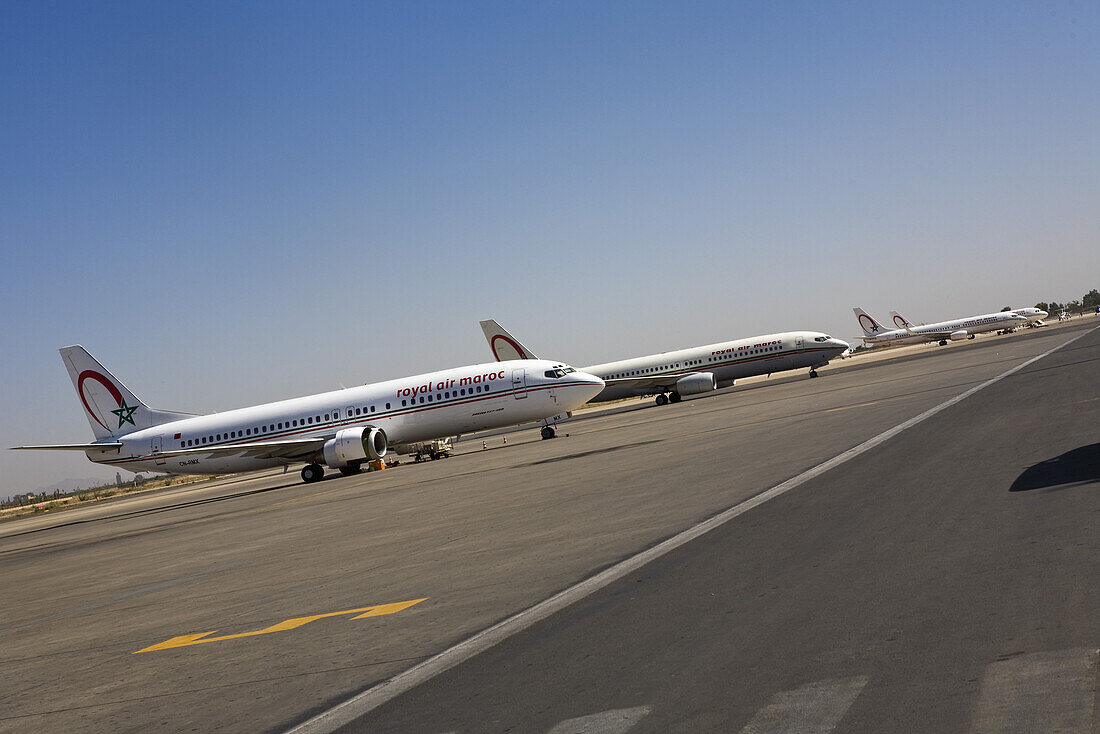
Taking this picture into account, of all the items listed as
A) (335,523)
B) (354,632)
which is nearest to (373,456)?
(335,523)

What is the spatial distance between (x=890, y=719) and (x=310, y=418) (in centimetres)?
4047

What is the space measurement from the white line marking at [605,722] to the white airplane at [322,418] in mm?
35085

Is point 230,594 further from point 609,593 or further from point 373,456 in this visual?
point 373,456

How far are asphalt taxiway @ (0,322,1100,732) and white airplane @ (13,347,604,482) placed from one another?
811 inches

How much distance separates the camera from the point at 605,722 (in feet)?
18.3

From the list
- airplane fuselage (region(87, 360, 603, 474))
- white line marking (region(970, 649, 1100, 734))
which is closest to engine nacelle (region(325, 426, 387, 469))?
airplane fuselage (region(87, 360, 603, 474))

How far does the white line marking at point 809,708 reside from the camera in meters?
5.07

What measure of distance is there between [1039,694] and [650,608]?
12.0 feet

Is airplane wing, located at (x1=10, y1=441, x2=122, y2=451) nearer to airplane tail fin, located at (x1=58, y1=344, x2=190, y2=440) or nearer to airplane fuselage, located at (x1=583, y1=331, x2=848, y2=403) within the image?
airplane tail fin, located at (x1=58, y1=344, x2=190, y2=440)

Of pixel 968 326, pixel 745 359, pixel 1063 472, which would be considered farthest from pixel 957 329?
pixel 1063 472

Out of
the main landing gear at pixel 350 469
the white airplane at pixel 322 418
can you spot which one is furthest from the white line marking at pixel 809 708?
the main landing gear at pixel 350 469

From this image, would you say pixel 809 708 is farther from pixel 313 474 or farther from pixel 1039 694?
pixel 313 474

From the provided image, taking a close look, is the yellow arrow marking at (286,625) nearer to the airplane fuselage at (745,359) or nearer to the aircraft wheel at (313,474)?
the aircraft wheel at (313,474)

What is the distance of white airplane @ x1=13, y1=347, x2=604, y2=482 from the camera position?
41.0 m
